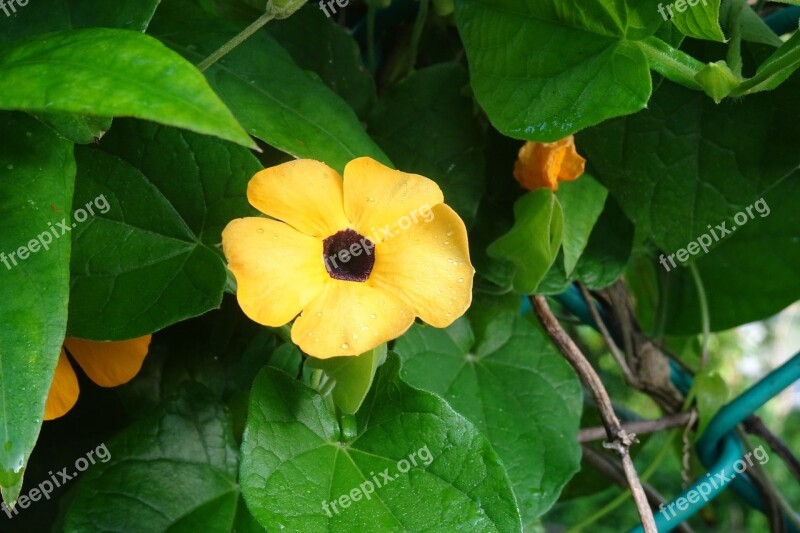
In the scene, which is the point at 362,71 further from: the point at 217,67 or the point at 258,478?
the point at 258,478

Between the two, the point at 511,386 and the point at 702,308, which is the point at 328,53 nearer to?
the point at 511,386

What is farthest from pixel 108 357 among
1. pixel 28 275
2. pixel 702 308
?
pixel 702 308

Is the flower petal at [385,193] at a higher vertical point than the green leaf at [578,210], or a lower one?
higher

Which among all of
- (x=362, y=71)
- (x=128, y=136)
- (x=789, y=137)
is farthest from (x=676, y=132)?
(x=128, y=136)

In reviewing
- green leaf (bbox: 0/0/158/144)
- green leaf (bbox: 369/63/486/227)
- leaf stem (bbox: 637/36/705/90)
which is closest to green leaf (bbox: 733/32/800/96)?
leaf stem (bbox: 637/36/705/90)

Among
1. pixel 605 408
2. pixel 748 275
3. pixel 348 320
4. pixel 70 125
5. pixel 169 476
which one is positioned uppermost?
pixel 70 125

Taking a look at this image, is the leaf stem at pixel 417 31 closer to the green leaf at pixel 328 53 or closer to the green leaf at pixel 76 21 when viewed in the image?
the green leaf at pixel 328 53

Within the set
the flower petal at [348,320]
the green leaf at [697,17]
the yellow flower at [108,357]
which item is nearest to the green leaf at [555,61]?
the green leaf at [697,17]
